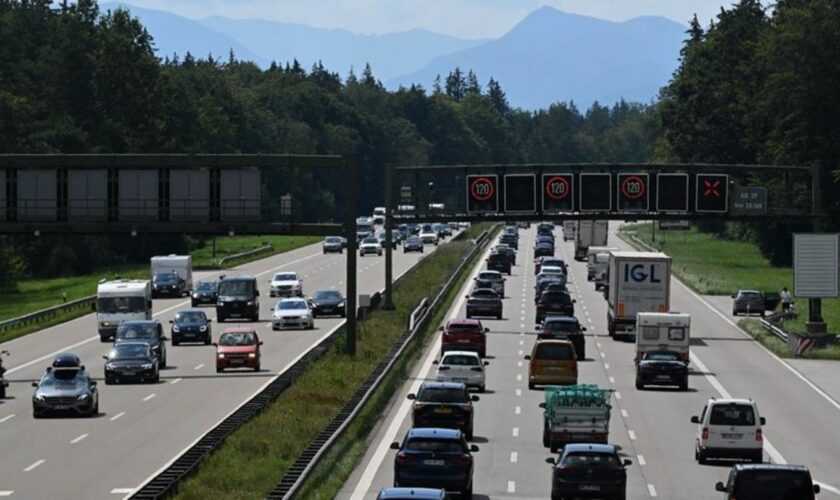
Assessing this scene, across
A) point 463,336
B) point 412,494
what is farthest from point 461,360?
point 412,494

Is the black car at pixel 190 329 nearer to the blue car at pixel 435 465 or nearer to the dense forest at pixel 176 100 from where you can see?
the blue car at pixel 435 465

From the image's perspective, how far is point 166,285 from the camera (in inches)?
3883

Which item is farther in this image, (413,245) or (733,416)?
(413,245)

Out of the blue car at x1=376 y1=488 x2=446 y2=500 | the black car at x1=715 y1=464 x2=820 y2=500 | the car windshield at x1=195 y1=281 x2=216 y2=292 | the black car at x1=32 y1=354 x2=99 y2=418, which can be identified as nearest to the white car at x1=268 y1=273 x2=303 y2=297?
the car windshield at x1=195 y1=281 x2=216 y2=292

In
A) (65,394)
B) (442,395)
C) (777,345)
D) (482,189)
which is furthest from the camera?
(482,189)

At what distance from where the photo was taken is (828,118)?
13450cm

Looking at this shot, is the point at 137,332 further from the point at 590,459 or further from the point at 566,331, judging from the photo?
the point at 590,459

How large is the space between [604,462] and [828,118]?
107676 mm

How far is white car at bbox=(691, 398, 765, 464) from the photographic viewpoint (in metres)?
38.2

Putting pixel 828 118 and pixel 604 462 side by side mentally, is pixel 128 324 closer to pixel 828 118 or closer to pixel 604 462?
pixel 604 462

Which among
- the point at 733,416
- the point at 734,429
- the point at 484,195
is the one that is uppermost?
the point at 484,195

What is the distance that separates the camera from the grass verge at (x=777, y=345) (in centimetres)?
6919

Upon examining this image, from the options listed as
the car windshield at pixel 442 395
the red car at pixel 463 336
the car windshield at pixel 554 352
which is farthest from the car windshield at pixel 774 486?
the red car at pixel 463 336

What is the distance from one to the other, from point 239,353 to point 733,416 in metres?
24.7
